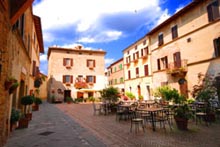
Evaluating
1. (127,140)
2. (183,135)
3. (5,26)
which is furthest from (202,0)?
(5,26)

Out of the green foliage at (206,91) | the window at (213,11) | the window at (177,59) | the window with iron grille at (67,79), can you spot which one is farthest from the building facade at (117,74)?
the green foliage at (206,91)

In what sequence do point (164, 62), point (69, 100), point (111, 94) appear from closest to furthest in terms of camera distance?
1. point (111, 94)
2. point (164, 62)
3. point (69, 100)

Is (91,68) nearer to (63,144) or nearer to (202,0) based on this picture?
(202,0)

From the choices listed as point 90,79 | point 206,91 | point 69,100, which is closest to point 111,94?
point 206,91

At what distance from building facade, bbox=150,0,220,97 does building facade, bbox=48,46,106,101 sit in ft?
37.5

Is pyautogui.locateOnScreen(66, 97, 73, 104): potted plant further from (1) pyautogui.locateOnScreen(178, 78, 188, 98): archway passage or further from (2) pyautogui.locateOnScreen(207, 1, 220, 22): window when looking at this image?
(2) pyautogui.locateOnScreen(207, 1, 220, 22): window

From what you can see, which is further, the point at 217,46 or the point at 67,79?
the point at 67,79

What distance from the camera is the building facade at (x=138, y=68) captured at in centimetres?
2105

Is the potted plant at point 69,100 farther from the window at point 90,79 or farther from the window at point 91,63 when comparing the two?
the window at point 91,63

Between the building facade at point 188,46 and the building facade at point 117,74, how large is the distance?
1119 cm

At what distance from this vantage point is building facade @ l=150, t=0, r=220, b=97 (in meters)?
11.8

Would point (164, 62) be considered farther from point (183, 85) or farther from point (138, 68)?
point (138, 68)

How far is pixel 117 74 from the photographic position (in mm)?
32281

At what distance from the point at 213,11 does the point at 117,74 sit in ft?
72.4
